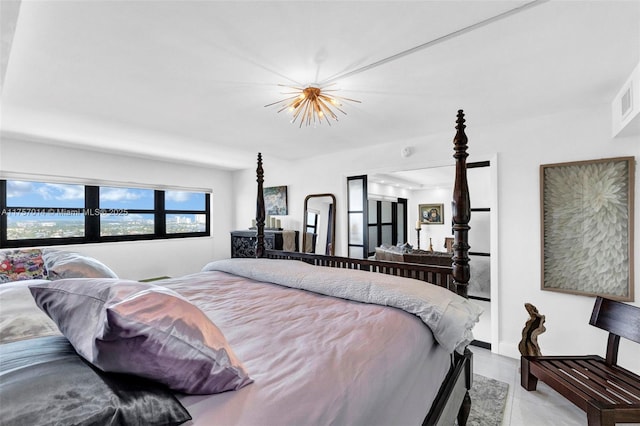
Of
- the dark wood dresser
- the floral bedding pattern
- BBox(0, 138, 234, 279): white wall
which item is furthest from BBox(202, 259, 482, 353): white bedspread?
BBox(0, 138, 234, 279): white wall

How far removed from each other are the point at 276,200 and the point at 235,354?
4.30 metres

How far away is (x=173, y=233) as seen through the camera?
17.7ft

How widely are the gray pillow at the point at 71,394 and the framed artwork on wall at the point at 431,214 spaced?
24.1ft

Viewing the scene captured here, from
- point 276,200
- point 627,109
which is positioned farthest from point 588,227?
point 276,200

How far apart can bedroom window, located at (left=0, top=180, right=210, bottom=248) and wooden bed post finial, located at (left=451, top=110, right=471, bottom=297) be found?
5.00 metres

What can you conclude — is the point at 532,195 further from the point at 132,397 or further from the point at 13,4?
the point at 13,4

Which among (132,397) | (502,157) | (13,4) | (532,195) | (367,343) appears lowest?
(367,343)

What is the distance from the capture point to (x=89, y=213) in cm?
443

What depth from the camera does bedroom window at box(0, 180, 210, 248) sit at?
391cm

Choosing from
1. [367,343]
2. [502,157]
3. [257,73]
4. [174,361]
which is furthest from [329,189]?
[174,361]

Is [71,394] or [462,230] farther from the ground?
[462,230]

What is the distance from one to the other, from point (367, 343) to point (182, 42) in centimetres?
185

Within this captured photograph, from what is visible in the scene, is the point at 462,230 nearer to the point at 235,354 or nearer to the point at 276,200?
the point at 235,354

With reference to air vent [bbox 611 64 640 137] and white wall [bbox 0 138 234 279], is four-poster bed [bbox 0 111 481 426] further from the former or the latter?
white wall [bbox 0 138 234 279]
